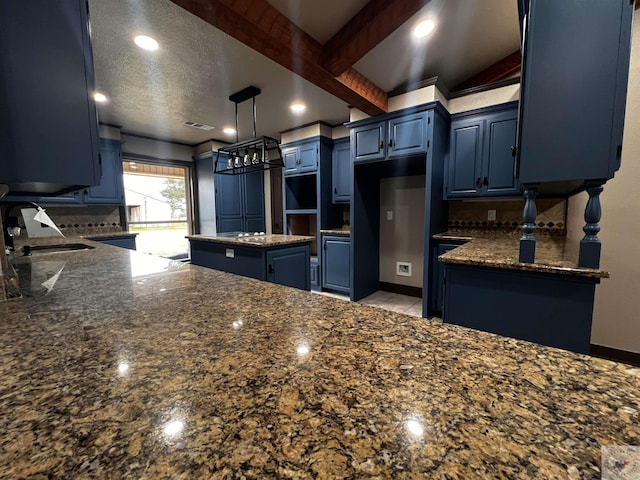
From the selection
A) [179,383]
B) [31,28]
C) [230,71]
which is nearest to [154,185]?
[230,71]

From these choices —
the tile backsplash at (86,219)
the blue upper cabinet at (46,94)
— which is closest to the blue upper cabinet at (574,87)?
the blue upper cabinet at (46,94)

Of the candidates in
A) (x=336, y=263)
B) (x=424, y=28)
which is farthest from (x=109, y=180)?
(x=424, y=28)

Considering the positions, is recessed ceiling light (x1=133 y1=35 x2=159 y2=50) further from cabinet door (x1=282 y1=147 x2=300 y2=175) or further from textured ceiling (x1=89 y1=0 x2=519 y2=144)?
cabinet door (x1=282 y1=147 x2=300 y2=175)

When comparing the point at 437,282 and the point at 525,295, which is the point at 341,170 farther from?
the point at 525,295

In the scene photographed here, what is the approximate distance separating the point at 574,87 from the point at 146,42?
2.84 m

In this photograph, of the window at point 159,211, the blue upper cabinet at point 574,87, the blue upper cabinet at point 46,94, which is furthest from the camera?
the window at point 159,211

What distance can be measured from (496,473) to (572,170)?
1.64m

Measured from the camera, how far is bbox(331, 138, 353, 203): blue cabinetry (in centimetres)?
393

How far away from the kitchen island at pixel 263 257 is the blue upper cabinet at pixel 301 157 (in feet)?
4.85

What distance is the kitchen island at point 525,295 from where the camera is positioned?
1.43 metres

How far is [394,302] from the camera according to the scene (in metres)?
3.61

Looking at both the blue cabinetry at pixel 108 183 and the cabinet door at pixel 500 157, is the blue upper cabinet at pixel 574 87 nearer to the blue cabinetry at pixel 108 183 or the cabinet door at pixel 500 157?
the cabinet door at pixel 500 157

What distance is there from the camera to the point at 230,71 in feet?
8.53

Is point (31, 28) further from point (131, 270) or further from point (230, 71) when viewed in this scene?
point (230, 71)
